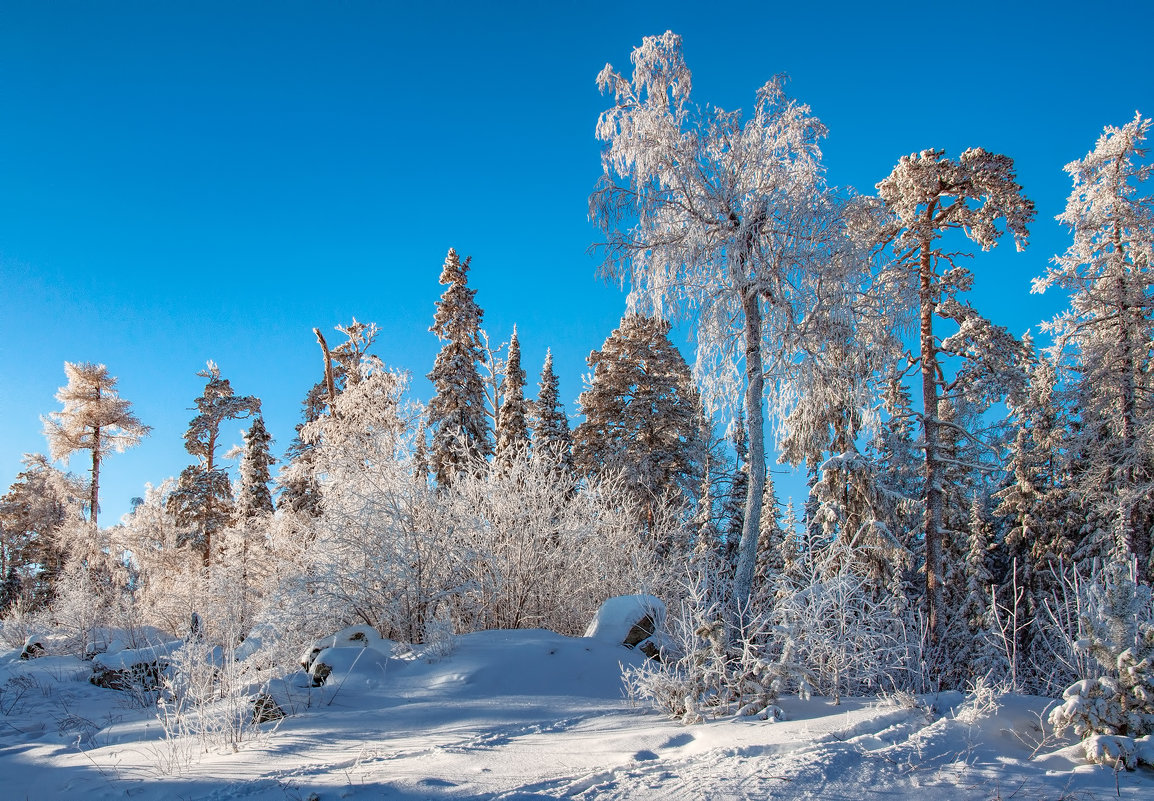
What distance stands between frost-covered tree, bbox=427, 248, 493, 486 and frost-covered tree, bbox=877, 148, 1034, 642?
513 inches

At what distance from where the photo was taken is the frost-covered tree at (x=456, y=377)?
69.1 feet

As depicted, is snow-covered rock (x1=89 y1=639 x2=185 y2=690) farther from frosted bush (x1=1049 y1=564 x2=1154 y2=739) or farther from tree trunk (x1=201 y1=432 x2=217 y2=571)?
tree trunk (x1=201 y1=432 x2=217 y2=571)

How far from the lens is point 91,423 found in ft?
84.6

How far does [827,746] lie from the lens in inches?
161

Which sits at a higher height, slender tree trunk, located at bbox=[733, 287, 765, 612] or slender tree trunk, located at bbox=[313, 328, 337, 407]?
slender tree trunk, located at bbox=[313, 328, 337, 407]

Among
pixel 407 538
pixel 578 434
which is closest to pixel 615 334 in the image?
pixel 578 434

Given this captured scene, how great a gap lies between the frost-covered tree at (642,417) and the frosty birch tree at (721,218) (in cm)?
1200

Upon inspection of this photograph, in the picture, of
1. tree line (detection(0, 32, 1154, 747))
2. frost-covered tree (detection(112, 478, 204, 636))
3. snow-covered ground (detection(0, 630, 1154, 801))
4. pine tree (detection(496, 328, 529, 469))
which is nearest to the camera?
snow-covered ground (detection(0, 630, 1154, 801))

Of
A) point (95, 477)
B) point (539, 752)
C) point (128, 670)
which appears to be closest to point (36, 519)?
point (95, 477)

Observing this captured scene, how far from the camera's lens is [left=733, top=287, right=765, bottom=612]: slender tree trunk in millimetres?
8969

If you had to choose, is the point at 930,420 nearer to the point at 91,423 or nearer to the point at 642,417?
the point at 642,417

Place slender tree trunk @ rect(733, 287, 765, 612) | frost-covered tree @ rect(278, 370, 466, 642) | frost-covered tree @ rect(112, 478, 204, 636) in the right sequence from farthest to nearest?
frost-covered tree @ rect(112, 478, 204, 636) < slender tree trunk @ rect(733, 287, 765, 612) < frost-covered tree @ rect(278, 370, 466, 642)

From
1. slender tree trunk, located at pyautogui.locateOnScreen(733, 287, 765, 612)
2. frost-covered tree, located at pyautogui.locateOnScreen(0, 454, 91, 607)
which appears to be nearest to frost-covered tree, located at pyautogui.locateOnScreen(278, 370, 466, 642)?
slender tree trunk, located at pyautogui.locateOnScreen(733, 287, 765, 612)

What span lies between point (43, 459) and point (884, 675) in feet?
122
